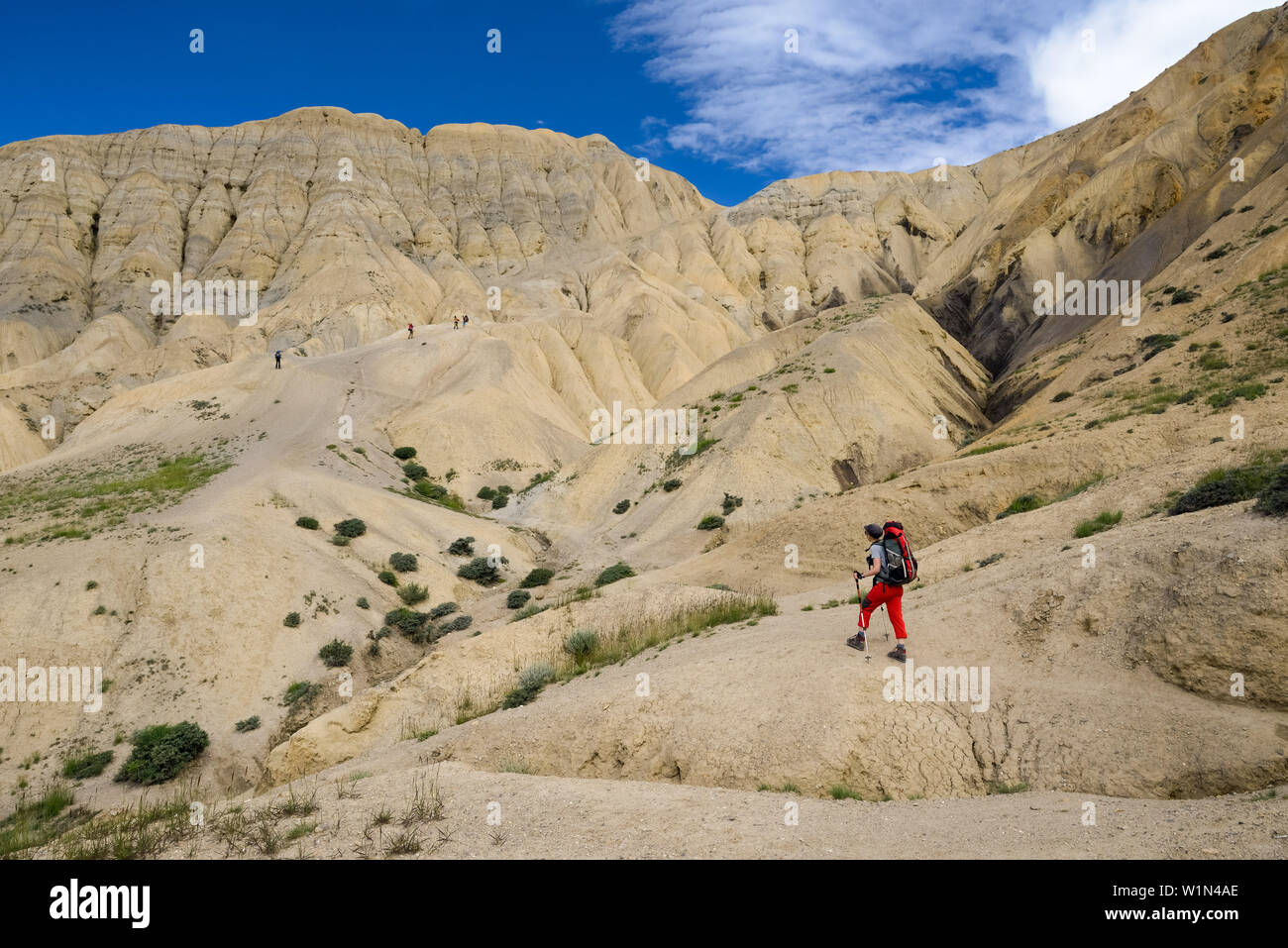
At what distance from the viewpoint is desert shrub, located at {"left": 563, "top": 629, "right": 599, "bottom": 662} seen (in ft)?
47.2

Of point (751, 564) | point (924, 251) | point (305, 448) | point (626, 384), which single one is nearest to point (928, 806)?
point (751, 564)

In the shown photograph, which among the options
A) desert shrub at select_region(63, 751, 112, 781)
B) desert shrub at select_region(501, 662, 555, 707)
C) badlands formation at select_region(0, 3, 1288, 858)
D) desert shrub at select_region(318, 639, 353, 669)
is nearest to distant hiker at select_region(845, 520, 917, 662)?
badlands formation at select_region(0, 3, 1288, 858)

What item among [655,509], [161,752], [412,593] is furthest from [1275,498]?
[655,509]

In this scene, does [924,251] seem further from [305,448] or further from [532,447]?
[305,448]

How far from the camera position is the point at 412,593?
27.3m

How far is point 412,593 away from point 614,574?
844 centimetres

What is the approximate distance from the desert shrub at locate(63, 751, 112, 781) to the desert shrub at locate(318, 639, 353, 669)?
5.96m

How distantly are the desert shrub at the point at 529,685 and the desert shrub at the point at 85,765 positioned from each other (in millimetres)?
12868

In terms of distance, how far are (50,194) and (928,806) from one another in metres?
107

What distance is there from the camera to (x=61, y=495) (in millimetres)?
31172

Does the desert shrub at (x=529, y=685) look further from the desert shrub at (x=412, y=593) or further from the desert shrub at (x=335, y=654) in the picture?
the desert shrub at (x=412, y=593)

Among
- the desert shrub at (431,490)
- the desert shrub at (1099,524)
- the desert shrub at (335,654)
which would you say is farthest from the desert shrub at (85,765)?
the desert shrub at (1099,524)

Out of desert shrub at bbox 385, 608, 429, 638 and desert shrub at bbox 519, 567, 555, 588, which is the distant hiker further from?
desert shrub at bbox 519, 567, 555, 588

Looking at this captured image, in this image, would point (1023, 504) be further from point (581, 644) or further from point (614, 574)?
point (614, 574)
